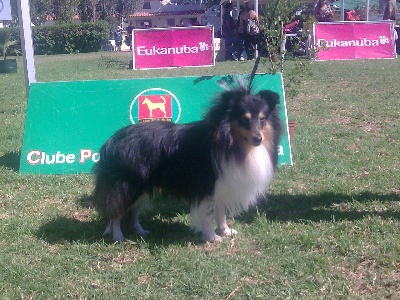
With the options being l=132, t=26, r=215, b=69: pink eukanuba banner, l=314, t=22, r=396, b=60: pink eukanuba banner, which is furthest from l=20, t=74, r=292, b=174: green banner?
l=314, t=22, r=396, b=60: pink eukanuba banner

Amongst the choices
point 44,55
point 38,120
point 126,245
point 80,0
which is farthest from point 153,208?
point 80,0

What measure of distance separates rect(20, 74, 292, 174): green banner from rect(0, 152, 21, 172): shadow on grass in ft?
1.36

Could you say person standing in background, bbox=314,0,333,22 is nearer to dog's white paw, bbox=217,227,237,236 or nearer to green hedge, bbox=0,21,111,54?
dog's white paw, bbox=217,227,237,236

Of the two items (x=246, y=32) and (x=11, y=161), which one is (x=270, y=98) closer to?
(x=11, y=161)

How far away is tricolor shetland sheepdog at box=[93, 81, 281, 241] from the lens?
177 inches

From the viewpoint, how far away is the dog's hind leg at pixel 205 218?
15.8 feet

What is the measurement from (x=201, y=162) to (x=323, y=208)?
1.67 m

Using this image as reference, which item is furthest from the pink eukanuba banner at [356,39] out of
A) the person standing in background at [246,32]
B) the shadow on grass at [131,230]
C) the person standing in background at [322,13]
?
the shadow on grass at [131,230]

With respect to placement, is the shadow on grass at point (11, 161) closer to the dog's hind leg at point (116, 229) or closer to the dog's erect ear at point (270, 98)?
the dog's hind leg at point (116, 229)

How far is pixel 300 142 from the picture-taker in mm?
8094

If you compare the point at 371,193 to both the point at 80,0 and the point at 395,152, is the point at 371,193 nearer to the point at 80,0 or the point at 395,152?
the point at 395,152

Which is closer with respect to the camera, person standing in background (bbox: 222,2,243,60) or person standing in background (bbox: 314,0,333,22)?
person standing in background (bbox: 314,0,333,22)

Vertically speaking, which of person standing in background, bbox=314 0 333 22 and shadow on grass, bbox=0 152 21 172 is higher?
person standing in background, bbox=314 0 333 22

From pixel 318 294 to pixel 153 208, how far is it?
7.80 ft
